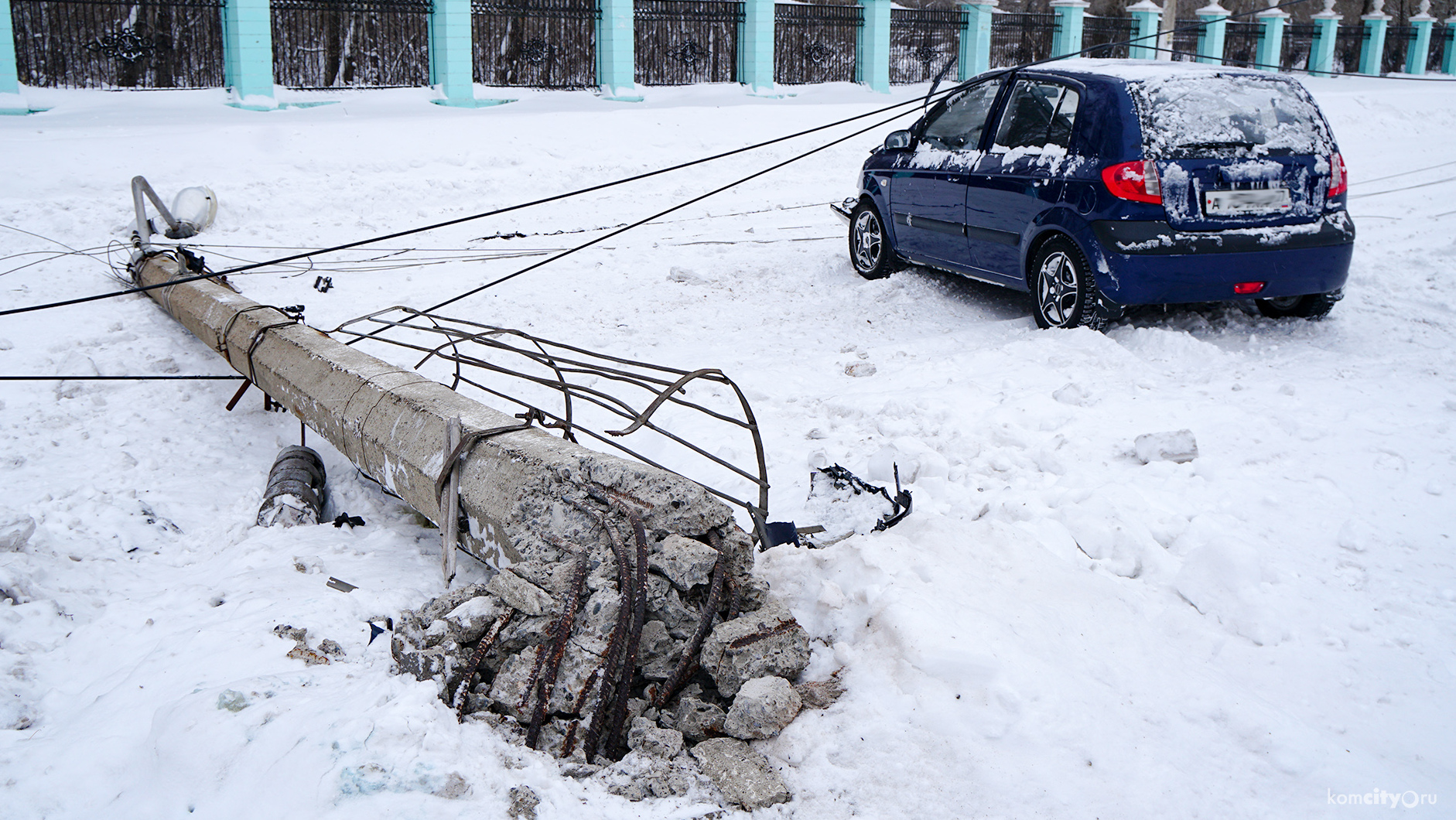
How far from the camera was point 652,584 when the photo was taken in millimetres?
2988

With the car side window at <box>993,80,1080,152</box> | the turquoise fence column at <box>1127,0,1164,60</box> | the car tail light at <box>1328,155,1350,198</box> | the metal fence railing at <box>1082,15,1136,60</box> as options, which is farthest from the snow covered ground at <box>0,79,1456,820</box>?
the metal fence railing at <box>1082,15,1136,60</box>

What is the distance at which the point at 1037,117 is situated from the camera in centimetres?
650

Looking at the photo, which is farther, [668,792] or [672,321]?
[672,321]

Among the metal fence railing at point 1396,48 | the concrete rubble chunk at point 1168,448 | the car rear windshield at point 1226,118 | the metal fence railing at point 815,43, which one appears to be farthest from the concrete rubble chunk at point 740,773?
the metal fence railing at point 1396,48

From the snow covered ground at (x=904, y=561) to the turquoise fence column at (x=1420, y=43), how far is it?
29073mm

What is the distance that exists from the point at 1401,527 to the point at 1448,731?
130 cm

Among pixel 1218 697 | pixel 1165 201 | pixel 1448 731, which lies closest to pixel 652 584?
pixel 1218 697

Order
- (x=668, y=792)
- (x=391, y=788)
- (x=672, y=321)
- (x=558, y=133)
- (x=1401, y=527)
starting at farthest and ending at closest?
(x=558, y=133)
(x=672, y=321)
(x=1401, y=527)
(x=668, y=792)
(x=391, y=788)

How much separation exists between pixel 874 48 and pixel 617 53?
6.57 meters

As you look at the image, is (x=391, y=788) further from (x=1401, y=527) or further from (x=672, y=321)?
(x=672, y=321)

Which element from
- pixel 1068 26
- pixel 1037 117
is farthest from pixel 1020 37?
pixel 1037 117

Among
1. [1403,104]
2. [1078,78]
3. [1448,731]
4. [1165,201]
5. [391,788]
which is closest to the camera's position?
[391,788]

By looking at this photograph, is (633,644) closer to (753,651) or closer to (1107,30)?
(753,651)

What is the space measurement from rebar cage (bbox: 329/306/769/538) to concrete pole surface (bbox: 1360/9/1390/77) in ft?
112
